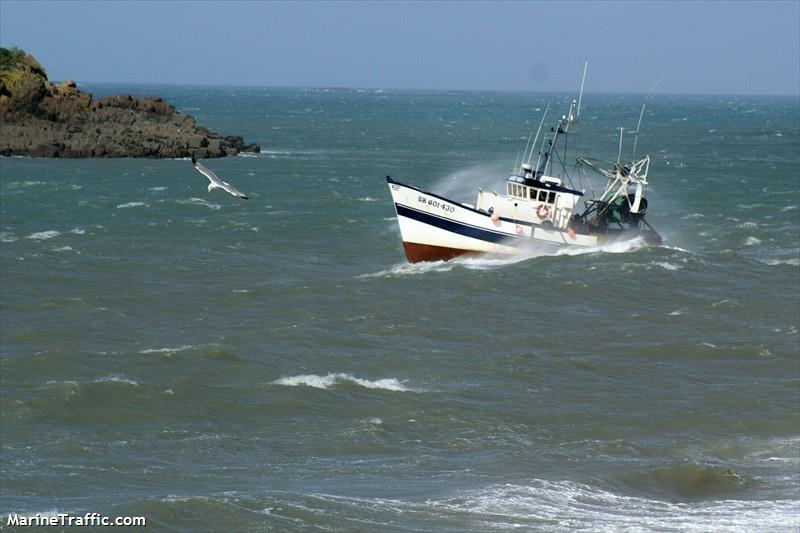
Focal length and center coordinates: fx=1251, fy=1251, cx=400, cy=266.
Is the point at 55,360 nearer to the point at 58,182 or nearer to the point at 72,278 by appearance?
the point at 72,278

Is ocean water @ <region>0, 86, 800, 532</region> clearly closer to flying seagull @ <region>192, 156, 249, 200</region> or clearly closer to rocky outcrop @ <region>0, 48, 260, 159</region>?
flying seagull @ <region>192, 156, 249, 200</region>

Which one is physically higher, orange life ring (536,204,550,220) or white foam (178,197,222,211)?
orange life ring (536,204,550,220)

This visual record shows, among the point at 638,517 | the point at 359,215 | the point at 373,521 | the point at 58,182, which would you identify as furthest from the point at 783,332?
the point at 58,182

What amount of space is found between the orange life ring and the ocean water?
250 centimetres

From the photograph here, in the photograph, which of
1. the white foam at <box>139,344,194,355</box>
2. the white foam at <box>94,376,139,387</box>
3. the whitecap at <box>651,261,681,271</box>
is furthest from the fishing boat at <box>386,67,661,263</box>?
the white foam at <box>94,376,139,387</box>

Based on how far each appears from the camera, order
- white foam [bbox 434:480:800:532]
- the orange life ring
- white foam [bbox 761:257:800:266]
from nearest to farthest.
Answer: white foam [bbox 434:480:800:532]
white foam [bbox 761:257:800:266]
the orange life ring

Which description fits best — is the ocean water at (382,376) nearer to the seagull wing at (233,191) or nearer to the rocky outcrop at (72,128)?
the seagull wing at (233,191)

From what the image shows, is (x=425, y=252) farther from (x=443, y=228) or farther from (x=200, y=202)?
(x=200, y=202)

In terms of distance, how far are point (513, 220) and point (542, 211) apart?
1.42m

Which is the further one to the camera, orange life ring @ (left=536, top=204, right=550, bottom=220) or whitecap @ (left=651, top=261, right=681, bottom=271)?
orange life ring @ (left=536, top=204, right=550, bottom=220)

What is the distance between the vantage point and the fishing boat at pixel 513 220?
175 feet

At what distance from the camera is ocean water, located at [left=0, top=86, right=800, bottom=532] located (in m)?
24.5

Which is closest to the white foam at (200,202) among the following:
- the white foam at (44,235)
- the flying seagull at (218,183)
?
the white foam at (44,235)

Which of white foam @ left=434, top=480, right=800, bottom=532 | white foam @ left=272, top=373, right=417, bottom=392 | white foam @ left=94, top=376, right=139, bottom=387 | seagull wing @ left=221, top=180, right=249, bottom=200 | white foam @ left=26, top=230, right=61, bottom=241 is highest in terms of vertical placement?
seagull wing @ left=221, top=180, right=249, bottom=200
